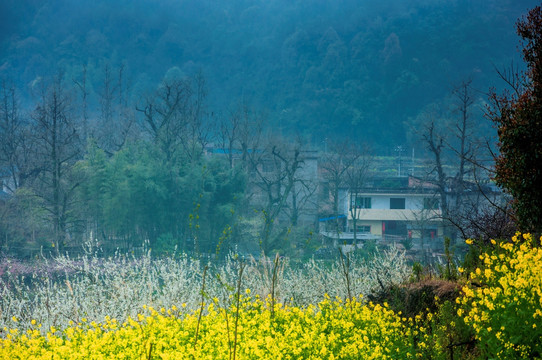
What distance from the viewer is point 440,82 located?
47.3 metres

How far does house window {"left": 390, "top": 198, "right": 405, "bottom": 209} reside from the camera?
28.1 meters

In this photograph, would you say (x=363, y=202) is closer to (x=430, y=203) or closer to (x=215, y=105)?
(x=430, y=203)

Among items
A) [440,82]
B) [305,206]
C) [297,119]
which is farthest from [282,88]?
[305,206]

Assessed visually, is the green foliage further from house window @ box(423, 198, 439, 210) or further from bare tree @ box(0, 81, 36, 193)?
house window @ box(423, 198, 439, 210)

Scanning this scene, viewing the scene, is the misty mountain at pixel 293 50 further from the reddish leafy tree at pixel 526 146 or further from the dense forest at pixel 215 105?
the reddish leafy tree at pixel 526 146

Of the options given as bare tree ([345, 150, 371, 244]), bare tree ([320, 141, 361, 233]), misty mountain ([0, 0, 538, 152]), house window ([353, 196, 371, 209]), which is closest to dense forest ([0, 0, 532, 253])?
misty mountain ([0, 0, 538, 152])

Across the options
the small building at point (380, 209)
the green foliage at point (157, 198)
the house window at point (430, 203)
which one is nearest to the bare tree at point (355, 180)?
the small building at point (380, 209)

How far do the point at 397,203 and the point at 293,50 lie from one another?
29.6 m

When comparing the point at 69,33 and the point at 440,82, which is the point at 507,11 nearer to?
the point at 440,82

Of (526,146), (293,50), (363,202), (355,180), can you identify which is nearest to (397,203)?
(363,202)

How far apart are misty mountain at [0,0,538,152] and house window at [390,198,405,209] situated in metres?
12.8

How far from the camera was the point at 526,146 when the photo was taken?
15.9 feet

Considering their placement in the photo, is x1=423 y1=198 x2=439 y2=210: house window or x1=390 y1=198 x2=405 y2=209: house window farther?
x1=390 y1=198 x2=405 y2=209: house window

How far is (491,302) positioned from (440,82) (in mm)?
47096
